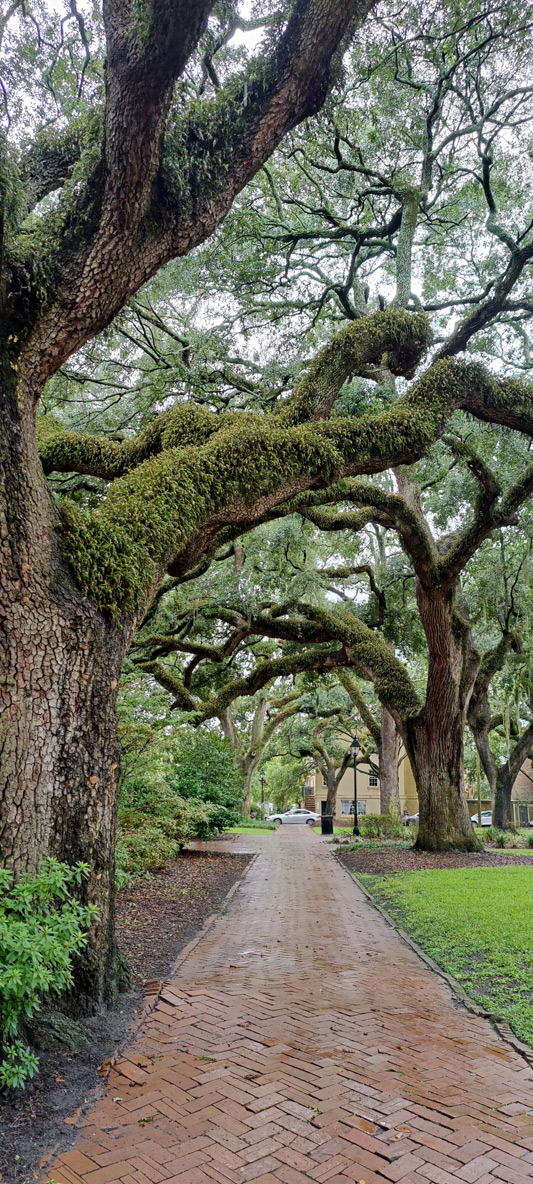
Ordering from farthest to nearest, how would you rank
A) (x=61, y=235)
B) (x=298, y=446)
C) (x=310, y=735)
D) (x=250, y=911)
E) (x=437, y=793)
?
1. (x=310, y=735)
2. (x=437, y=793)
3. (x=250, y=911)
4. (x=298, y=446)
5. (x=61, y=235)

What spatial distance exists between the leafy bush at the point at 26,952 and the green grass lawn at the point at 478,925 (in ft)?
9.60

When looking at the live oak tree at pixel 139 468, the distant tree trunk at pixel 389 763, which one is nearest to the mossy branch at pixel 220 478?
the live oak tree at pixel 139 468

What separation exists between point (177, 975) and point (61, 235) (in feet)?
18.6

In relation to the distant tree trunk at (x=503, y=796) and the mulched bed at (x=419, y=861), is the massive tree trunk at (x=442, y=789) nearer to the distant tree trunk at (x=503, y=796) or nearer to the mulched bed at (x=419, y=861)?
the mulched bed at (x=419, y=861)

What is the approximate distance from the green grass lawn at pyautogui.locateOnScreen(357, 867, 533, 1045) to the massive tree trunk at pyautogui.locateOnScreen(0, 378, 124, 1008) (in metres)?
2.90

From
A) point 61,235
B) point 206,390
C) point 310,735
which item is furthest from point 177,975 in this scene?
point 310,735

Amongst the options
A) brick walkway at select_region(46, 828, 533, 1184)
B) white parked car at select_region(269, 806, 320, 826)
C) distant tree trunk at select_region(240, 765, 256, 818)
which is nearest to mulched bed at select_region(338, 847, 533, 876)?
brick walkway at select_region(46, 828, 533, 1184)

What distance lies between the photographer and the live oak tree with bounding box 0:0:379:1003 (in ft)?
13.8

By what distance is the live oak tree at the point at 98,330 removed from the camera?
4199 millimetres

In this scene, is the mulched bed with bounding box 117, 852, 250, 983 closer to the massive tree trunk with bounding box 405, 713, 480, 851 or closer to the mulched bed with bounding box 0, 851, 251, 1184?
the mulched bed with bounding box 0, 851, 251, 1184

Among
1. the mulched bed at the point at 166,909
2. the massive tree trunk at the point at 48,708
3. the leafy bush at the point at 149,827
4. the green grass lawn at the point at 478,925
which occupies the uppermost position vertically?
the massive tree trunk at the point at 48,708

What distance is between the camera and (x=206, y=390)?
1057cm

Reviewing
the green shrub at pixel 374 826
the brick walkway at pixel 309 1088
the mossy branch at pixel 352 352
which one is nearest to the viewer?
the brick walkway at pixel 309 1088

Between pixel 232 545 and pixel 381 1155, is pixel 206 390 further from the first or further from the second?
pixel 381 1155
